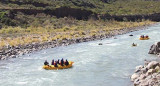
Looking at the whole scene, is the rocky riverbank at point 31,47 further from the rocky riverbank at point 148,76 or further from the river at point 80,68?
the rocky riverbank at point 148,76

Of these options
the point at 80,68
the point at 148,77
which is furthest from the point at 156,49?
the point at 148,77

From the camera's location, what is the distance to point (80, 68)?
22375 millimetres

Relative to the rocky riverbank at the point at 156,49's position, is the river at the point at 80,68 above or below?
below

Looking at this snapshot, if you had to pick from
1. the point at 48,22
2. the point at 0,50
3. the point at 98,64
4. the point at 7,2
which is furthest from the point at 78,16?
the point at 98,64

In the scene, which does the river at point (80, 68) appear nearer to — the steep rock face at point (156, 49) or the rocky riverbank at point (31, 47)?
the steep rock face at point (156, 49)

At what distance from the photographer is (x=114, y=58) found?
85.1ft

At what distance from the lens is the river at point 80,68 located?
18.5 m

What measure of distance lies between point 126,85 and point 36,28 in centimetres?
3386

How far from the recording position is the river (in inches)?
730

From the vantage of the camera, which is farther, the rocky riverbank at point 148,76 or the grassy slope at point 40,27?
the grassy slope at point 40,27

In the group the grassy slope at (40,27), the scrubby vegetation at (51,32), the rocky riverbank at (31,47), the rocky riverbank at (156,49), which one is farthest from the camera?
the grassy slope at (40,27)

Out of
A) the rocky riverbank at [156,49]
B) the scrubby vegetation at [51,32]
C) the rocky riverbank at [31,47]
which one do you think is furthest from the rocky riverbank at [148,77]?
the scrubby vegetation at [51,32]

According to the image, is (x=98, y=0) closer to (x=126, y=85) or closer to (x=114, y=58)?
→ (x=114, y=58)

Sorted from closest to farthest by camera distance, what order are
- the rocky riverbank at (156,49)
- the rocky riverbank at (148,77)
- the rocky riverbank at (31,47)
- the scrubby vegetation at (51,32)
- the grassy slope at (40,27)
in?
the rocky riverbank at (148,77)
the rocky riverbank at (156,49)
the rocky riverbank at (31,47)
the scrubby vegetation at (51,32)
the grassy slope at (40,27)
